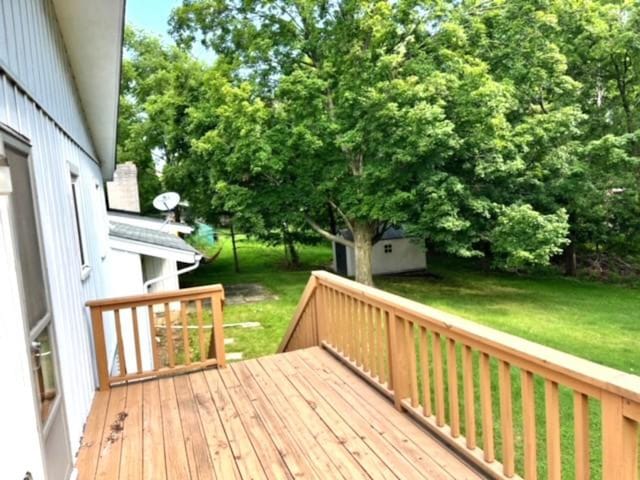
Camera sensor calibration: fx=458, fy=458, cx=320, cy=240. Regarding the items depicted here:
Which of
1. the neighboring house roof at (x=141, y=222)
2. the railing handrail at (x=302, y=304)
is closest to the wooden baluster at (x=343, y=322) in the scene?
the railing handrail at (x=302, y=304)

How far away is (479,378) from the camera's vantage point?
2.98 meters

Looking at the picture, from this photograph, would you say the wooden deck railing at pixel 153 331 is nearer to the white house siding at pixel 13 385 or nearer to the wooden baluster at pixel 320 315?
the wooden baluster at pixel 320 315

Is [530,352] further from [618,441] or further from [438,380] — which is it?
[438,380]

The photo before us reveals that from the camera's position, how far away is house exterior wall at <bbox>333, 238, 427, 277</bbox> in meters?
18.9

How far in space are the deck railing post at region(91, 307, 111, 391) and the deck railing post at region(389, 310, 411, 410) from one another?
2321 mm

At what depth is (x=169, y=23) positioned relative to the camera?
14266 millimetres

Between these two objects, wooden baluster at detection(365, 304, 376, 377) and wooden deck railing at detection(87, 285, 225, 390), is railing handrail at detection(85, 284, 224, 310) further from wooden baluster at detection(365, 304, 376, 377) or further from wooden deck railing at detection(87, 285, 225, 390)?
wooden baluster at detection(365, 304, 376, 377)

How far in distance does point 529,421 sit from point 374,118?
1045 cm

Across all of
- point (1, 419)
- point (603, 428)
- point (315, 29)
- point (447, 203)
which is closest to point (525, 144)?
point (447, 203)

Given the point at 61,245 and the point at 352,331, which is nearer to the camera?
the point at 61,245

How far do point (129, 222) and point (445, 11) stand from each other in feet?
32.1

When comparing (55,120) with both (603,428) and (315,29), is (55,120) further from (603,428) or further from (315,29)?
(315,29)

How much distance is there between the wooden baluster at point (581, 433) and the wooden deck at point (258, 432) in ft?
2.34

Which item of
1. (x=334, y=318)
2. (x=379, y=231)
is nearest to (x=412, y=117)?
(x=379, y=231)
